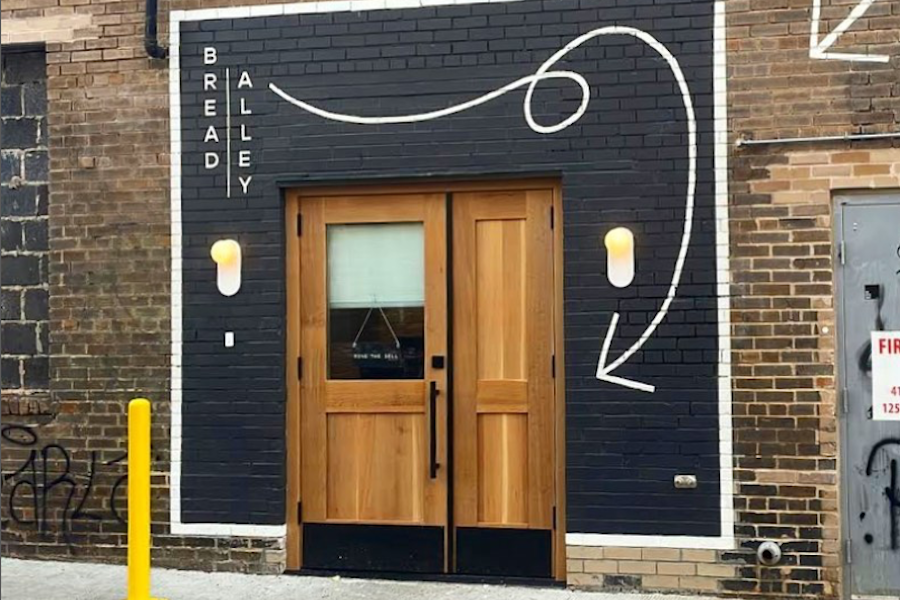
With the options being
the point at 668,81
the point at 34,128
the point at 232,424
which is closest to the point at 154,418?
the point at 232,424

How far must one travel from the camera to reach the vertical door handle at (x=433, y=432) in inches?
247

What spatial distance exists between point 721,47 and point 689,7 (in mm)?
308

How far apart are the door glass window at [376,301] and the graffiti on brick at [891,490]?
8.82ft

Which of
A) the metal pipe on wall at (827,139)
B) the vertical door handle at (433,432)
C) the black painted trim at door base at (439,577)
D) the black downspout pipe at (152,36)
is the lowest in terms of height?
the black painted trim at door base at (439,577)

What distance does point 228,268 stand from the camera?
21.2 feet

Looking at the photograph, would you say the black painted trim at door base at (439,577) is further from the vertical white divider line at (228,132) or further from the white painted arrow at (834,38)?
the white painted arrow at (834,38)

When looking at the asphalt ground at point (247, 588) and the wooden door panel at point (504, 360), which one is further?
the wooden door panel at point (504, 360)

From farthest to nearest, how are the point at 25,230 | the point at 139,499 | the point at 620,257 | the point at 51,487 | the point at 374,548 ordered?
the point at 25,230
the point at 51,487
the point at 374,548
the point at 620,257
the point at 139,499

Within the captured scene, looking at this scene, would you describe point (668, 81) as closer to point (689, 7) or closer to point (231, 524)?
point (689, 7)

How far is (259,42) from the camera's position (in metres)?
6.48

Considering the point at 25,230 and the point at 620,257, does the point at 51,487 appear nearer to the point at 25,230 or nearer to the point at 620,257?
the point at 25,230

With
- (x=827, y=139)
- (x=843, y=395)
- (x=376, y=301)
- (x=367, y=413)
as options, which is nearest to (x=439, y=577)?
(x=367, y=413)

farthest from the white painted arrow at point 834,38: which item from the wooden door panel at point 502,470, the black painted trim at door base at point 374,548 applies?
the black painted trim at door base at point 374,548

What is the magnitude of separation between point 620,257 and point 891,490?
2.02 metres
